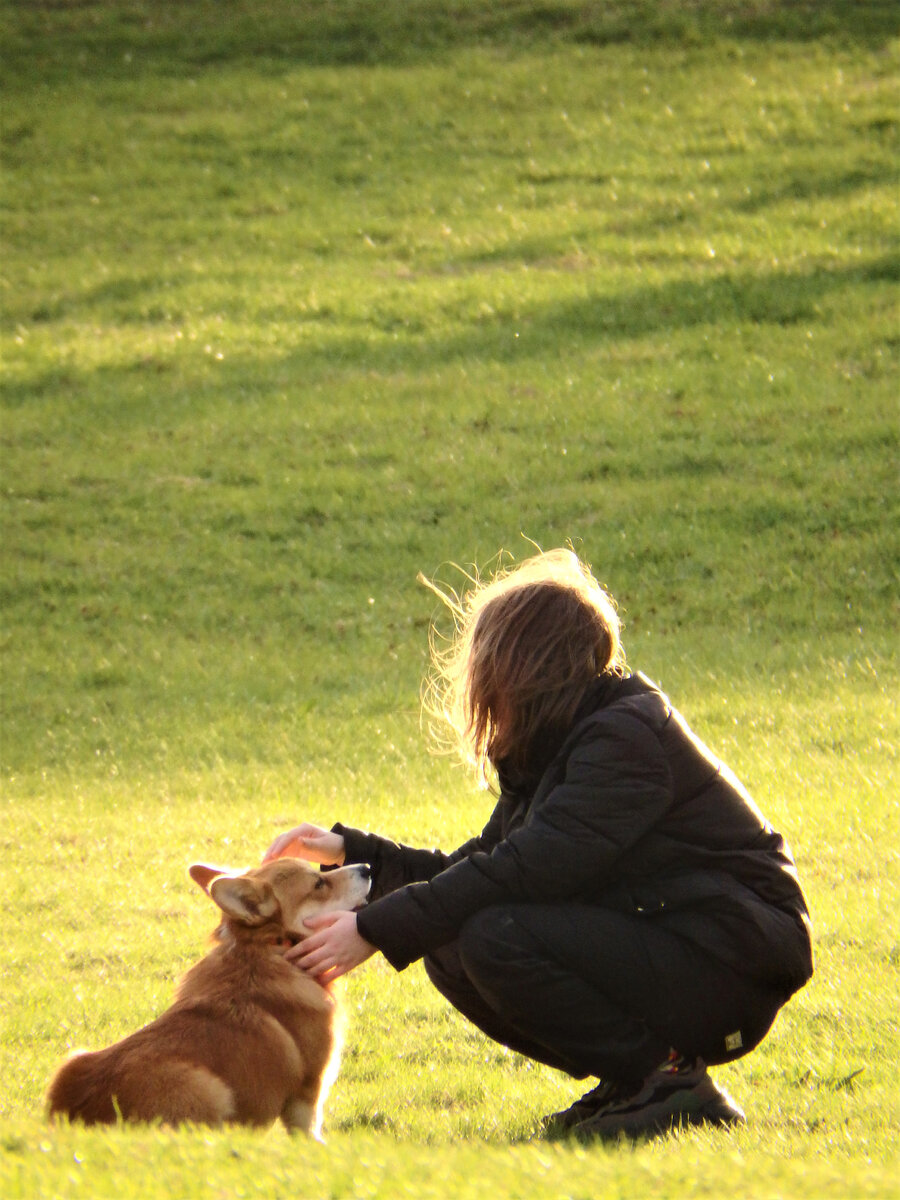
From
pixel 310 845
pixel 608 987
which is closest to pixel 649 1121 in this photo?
pixel 608 987

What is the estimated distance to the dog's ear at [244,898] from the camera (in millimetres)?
4129

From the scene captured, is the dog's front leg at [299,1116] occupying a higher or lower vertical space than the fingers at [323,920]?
lower

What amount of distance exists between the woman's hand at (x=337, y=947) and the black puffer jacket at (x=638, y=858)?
66mm

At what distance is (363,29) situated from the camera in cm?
2770

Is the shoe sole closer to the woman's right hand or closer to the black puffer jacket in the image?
the black puffer jacket

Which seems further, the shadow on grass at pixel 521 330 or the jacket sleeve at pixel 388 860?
the shadow on grass at pixel 521 330

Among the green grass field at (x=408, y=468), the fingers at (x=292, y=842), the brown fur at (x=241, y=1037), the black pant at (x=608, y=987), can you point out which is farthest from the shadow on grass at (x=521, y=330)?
the black pant at (x=608, y=987)

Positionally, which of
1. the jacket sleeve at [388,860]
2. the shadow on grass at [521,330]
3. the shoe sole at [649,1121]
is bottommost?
the shadow on grass at [521,330]

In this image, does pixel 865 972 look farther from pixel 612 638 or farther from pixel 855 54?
pixel 855 54

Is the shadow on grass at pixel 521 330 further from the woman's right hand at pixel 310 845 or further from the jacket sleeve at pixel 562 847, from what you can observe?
the jacket sleeve at pixel 562 847

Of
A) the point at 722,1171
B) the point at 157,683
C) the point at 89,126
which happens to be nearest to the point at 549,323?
the point at 157,683

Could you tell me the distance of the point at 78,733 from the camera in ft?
32.2

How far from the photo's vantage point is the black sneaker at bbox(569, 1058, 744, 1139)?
12.9ft

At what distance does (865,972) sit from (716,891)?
180 cm
